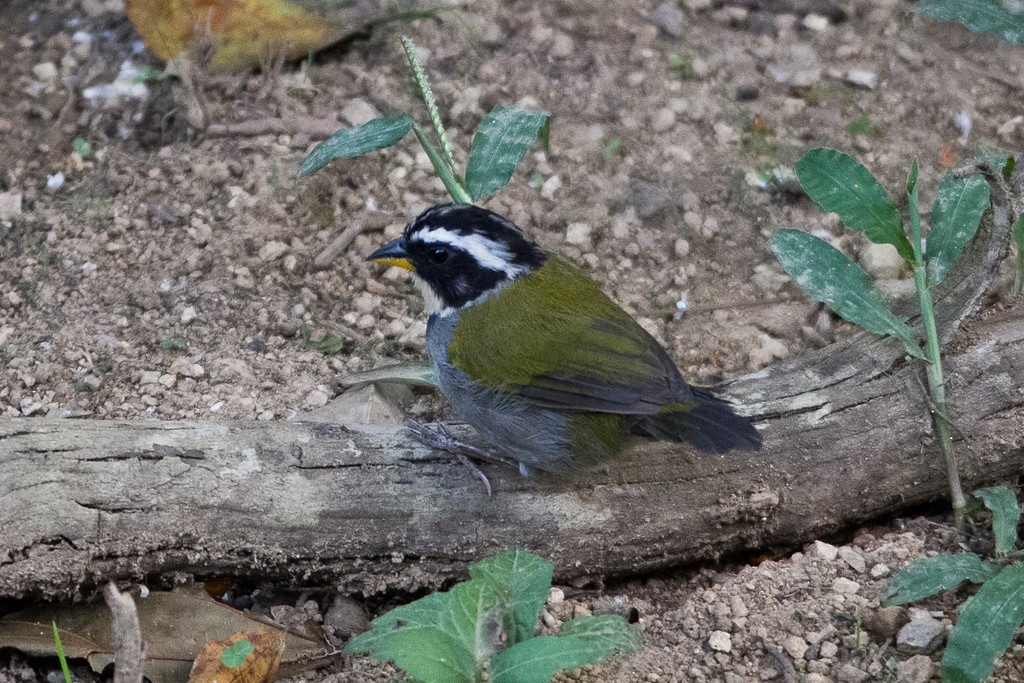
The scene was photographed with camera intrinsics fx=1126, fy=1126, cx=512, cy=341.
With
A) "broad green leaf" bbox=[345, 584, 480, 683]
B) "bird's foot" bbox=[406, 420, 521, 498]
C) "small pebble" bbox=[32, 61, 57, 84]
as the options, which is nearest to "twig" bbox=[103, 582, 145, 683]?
"broad green leaf" bbox=[345, 584, 480, 683]

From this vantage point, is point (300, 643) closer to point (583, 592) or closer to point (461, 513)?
point (461, 513)

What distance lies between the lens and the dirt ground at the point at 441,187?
471 cm

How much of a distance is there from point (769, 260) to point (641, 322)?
0.78 meters

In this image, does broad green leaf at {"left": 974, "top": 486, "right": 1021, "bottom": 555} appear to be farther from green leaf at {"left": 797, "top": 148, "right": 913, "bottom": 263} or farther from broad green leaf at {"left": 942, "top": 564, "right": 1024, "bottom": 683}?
green leaf at {"left": 797, "top": 148, "right": 913, "bottom": 263}

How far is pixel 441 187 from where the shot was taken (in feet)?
18.4

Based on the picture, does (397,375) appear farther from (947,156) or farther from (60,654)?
(947,156)

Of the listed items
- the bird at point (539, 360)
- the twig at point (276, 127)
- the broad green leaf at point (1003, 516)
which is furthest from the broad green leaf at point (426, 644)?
the twig at point (276, 127)

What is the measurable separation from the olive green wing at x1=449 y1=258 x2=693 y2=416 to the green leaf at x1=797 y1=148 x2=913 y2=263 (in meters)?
0.82

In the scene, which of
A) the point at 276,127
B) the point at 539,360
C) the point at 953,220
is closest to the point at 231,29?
the point at 276,127

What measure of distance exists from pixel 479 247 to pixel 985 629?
6.94 feet

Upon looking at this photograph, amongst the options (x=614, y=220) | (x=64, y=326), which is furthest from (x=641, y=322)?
(x=64, y=326)

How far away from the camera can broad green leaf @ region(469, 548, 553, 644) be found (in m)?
3.25

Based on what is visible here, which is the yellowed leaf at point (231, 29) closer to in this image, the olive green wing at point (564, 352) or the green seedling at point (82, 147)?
the green seedling at point (82, 147)

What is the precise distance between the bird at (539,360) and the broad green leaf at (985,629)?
825 millimetres
